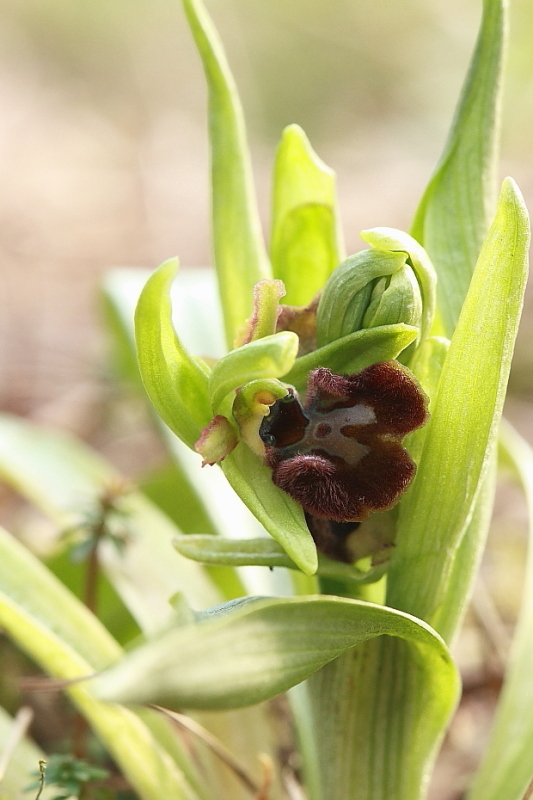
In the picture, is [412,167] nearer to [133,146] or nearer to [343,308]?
[133,146]

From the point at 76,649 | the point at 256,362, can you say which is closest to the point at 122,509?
the point at 76,649

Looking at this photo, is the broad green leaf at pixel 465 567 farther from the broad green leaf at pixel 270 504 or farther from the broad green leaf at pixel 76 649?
the broad green leaf at pixel 76 649

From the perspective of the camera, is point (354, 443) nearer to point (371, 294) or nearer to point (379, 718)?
point (371, 294)

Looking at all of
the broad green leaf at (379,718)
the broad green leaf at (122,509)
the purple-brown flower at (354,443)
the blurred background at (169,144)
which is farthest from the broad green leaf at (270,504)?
the blurred background at (169,144)

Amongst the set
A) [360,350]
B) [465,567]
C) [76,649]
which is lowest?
[76,649]

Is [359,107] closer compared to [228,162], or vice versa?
[228,162]

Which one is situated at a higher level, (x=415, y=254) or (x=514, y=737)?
(x=415, y=254)

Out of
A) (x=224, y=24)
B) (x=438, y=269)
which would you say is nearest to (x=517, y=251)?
(x=438, y=269)
